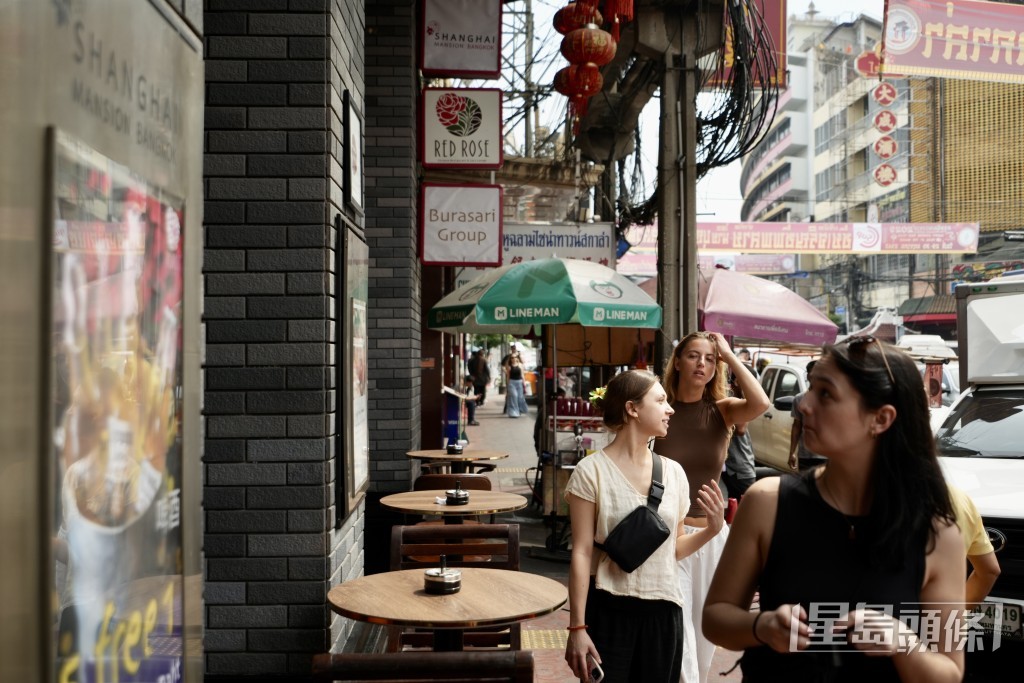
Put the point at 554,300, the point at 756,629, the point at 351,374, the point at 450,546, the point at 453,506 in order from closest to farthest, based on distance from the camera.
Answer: the point at 756,629
the point at 351,374
the point at 450,546
the point at 453,506
the point at 554,300

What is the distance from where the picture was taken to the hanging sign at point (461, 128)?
28.5 feet

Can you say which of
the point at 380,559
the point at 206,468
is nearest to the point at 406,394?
the point at 380,559

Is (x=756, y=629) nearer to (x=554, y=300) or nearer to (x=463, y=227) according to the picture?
(x=554, y=300)

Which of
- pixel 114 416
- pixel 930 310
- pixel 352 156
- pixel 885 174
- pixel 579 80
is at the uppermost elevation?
pixel 885 174

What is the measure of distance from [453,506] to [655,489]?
215cm

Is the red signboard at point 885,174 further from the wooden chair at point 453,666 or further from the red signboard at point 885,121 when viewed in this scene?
the wooden chair at point 453,666

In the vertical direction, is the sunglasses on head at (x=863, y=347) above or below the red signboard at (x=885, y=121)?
below

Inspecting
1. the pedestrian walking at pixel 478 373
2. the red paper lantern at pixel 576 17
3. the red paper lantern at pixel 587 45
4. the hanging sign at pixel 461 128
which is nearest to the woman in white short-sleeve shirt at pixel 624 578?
the red paper lantern at pixel 587 45

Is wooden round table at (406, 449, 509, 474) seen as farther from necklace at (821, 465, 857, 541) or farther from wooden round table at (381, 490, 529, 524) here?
necklace at (821, 465, 857, 541)

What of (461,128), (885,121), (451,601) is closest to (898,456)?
(451,601)

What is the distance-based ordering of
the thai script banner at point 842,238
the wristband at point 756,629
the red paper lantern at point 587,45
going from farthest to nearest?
the thai script banner at point 842,238 < the red paper lantern at point 587,45 < the wristband at point 756,629

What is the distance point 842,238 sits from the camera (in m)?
31.5

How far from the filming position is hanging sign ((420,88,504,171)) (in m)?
8.67

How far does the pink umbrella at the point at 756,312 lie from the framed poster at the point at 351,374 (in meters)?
8.29
